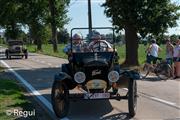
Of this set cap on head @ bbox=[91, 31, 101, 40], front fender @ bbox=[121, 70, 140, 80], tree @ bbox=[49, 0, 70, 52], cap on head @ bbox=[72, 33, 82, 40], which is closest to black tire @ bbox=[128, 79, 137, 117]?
front fender @ bbox=[121, 70, 140, 80]

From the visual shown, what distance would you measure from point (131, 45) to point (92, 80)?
18236 mm

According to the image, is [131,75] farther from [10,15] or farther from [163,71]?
[10,15]

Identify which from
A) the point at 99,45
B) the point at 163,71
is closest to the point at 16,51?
the point at 163,71

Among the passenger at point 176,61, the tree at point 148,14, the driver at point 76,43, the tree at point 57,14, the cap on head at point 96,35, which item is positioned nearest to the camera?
the driver at point 76,43

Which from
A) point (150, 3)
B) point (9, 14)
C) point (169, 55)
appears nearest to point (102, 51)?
point (169, 55)

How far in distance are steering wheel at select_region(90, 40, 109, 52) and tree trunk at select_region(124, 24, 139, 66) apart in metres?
16.3

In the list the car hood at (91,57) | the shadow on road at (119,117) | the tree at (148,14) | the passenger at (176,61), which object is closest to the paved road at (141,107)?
the shadow on road at (119,117)

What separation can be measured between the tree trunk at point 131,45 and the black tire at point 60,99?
59.0 feet

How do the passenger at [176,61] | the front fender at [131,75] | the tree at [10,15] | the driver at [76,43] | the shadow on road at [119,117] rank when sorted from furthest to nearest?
1. the tree at [10,15]
2. the passenger at [176,61]
3. the driver at [76,43]
4. the front fender at [131,75]
5. the shadow on road at [119,117]

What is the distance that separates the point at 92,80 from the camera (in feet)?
36.4

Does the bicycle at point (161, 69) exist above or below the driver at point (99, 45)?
below

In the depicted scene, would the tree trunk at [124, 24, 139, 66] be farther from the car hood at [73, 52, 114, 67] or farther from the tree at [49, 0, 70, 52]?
the tree at [49, 0, 70, 52]

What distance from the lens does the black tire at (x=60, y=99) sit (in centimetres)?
1057

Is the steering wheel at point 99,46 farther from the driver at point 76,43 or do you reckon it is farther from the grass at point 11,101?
the grass at point 11,101
